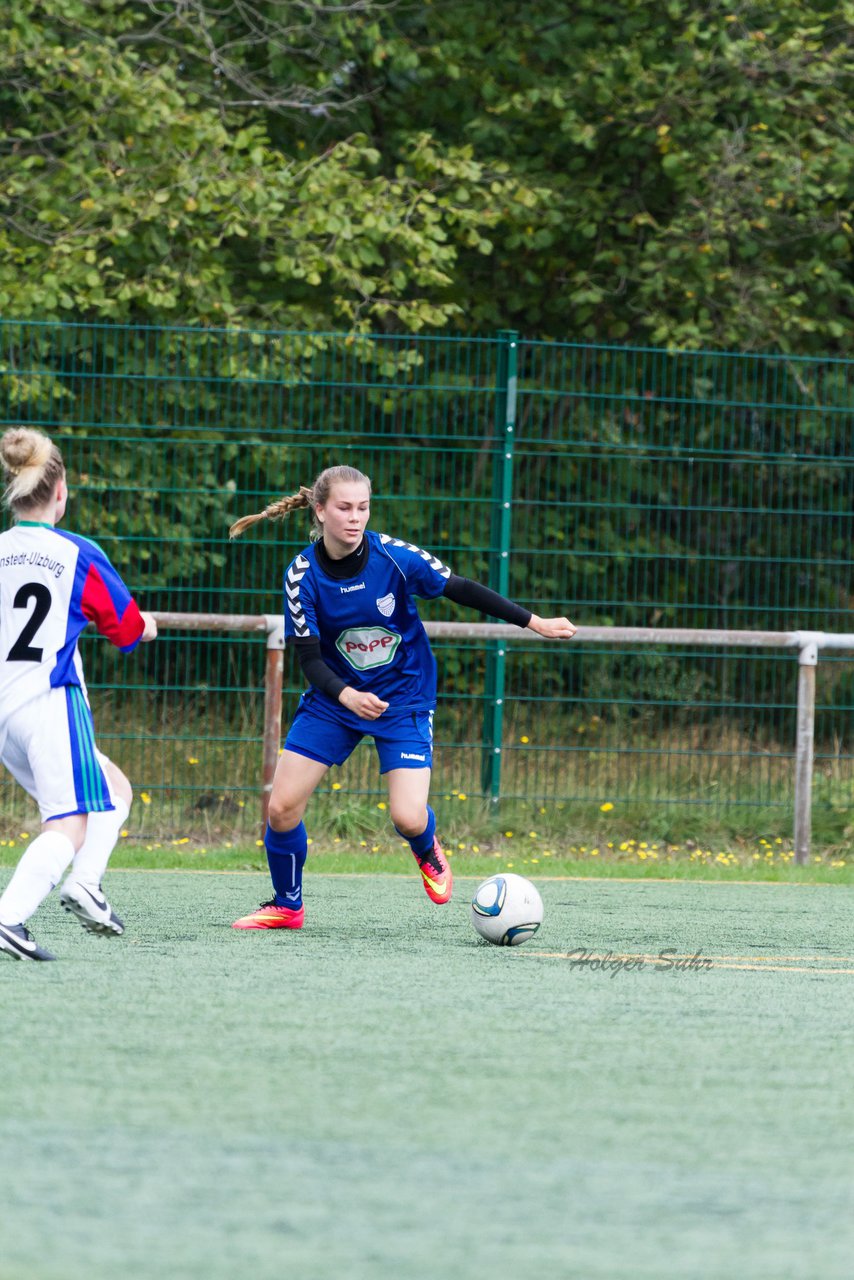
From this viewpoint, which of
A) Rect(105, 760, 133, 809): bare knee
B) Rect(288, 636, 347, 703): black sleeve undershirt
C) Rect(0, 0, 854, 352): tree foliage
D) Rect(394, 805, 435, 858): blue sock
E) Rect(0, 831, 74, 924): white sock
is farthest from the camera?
Rect(0, 0, 854, 352): tree foliage

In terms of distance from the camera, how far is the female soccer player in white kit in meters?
4.99

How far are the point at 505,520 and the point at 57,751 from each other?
15.0 feet

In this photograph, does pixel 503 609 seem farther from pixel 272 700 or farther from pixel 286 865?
pixel 272 700

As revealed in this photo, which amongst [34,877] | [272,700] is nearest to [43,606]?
[34,877]

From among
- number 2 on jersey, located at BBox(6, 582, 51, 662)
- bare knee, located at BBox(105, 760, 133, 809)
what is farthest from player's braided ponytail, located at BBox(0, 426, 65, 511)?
bare knee, located at BBox(105, 760, 133, 809)

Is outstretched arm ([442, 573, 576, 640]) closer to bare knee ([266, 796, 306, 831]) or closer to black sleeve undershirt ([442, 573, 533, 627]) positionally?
black sleeve undershirt ([442, 573, 533, 627])

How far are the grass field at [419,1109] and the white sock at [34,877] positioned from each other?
0.16 m

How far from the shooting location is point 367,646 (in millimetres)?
6211

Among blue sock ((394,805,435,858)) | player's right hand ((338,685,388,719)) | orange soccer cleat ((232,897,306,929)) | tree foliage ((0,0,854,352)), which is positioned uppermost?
tree foliage ((0,0,854,352))

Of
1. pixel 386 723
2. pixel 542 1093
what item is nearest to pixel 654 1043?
pixel 542 1093

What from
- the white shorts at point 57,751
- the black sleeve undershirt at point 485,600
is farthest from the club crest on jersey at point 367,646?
the white shorts at point 57,751

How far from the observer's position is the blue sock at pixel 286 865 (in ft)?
20.2

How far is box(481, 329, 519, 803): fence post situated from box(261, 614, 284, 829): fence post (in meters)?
1.24

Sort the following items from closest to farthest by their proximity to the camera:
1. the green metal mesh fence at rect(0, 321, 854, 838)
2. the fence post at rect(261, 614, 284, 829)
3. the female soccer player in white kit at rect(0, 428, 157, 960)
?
the female soccer player in white kit at rect(0, 428, 157, 960), the fence post at rect(261, 614, 284, 829), the green metal mesh fence at rect(0, 321, 854, 838)
